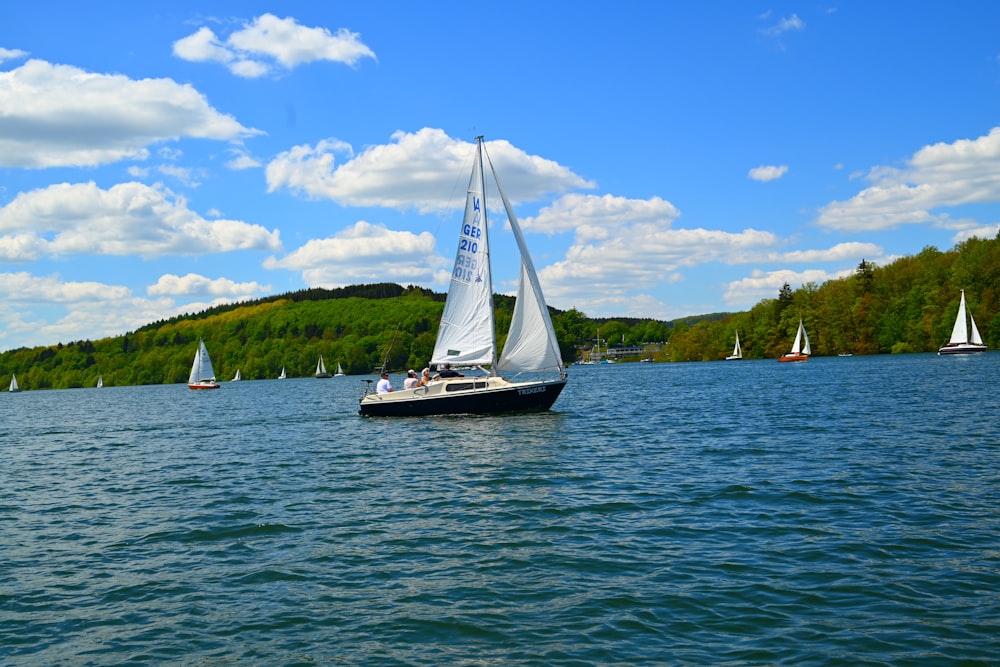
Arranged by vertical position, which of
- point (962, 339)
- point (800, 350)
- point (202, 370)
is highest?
point (962, 339)

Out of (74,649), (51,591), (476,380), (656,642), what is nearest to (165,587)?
(51,591)

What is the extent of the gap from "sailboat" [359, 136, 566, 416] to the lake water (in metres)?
9.32

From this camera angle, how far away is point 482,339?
133 feet

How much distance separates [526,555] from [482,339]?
26849 mm

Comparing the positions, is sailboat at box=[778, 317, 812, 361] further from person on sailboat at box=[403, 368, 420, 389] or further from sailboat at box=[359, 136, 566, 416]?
person on sailboat at box=[403, 368, 420, 389]

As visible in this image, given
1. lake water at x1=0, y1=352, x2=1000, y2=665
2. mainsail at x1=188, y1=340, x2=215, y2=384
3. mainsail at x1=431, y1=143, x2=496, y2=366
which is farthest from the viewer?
mainsail at x1=188, y1=340, x2=215, y2=384

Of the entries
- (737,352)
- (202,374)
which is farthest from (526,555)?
(737,352)

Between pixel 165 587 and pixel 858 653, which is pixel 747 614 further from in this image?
pixel 165 587

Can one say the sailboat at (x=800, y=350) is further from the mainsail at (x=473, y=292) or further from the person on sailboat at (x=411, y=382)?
the mainsail at (x=473, y=292)

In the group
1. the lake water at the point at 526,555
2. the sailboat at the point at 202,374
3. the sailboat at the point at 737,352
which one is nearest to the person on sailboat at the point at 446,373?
the lake water at the point at 526,555

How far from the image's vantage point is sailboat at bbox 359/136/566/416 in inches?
1549

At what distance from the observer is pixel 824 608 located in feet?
34.3

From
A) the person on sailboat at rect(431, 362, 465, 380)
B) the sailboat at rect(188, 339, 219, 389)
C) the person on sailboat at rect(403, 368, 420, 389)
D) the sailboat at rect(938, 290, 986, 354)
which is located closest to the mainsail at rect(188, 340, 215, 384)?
the sailboat at rect(188, 339, 219, 389)

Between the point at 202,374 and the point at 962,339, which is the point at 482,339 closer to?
the point at 962,339
